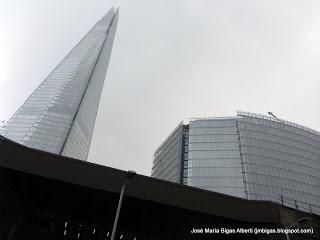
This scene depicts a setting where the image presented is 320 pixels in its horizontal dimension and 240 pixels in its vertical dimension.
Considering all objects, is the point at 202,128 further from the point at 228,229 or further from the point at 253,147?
the point at 228,229

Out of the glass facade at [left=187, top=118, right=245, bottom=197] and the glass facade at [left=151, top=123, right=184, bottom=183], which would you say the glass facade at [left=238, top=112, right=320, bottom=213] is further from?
the glass facade at [left=151, top=123, right=184, bottom=183]

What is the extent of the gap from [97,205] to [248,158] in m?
114

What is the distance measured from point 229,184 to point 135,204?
107 metres

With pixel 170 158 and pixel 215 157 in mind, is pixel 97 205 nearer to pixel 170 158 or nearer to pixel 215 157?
pixel 215 157

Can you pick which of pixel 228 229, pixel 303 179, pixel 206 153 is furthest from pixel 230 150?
pixel 228 229

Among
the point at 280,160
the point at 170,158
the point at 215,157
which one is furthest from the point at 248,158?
the point at 170,158

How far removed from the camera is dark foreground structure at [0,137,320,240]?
26.8 m

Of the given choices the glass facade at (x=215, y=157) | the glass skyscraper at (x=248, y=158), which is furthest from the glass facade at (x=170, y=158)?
the glass facade at (x=215, y=157)

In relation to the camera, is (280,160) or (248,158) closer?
(248,158)

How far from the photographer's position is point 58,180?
26.8 metres

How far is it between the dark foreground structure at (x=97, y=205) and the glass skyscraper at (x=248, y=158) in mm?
100779

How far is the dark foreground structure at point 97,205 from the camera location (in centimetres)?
2680

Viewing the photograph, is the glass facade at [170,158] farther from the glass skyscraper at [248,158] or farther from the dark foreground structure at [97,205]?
the dark foreground structure at [97,205]

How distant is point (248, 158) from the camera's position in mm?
137000
